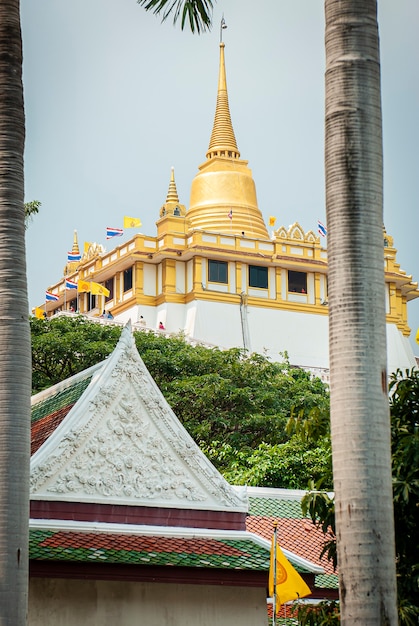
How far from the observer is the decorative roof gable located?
16.4 metres

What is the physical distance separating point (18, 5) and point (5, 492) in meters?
4.47

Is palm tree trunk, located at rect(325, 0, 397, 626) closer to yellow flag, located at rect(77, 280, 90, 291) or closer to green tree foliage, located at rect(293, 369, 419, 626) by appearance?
green tree foliage, located at rect(293, 369, 419, 626)

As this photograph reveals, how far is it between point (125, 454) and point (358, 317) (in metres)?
7.30

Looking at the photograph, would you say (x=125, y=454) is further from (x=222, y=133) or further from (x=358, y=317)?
(x=222, y=133)

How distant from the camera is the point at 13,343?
11.7 metres

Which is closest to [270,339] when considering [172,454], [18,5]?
[172,454]

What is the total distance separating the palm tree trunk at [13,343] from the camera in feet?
36.3

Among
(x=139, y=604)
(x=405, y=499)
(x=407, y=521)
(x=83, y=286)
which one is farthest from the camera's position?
(x=83, y=286)

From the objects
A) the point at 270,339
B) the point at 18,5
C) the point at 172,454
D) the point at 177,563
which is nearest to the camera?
the point at 18,5

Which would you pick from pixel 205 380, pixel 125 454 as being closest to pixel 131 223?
pixel 205 380

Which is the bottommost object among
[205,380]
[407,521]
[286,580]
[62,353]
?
[286,580]

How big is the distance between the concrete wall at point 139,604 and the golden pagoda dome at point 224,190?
167ft

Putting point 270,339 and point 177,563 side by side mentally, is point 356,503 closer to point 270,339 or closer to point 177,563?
point 177,563

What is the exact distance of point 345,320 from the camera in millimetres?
10219
